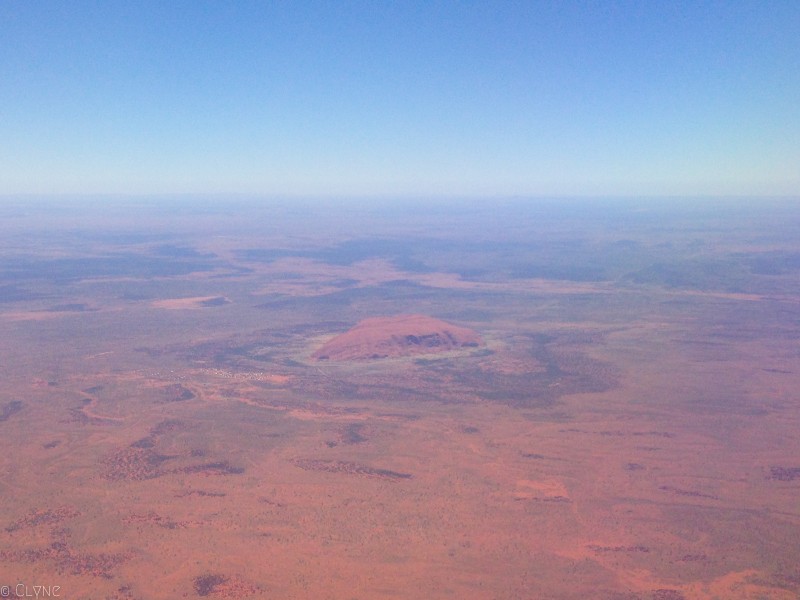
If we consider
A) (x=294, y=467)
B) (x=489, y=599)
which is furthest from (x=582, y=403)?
(x=489, y=599)

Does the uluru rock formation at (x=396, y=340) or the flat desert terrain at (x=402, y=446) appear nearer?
the flat desert terrain at (x=402, y=446)

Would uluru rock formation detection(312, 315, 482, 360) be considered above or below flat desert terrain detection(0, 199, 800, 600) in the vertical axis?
above

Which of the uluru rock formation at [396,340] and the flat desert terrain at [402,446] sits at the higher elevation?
the uluru rock formation at [396,340]

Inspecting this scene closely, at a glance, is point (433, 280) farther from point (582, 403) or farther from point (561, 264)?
point (582, 403)

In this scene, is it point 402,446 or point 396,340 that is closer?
point 402,446

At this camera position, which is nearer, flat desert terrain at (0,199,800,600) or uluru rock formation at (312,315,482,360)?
flat desert terrain at (0,199,800,600)
